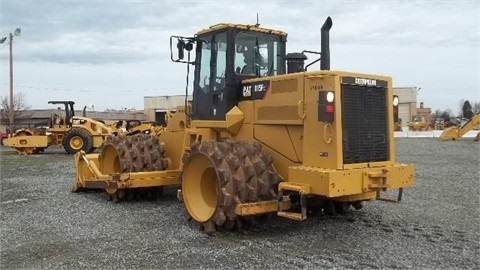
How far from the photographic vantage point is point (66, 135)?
22609 millimetres

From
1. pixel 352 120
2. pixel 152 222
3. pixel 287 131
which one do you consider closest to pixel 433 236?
pixel 352 120

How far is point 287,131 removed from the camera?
699 centimetres

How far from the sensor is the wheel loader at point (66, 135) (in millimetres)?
22500

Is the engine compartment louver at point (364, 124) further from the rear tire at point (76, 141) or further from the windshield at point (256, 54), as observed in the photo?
the rear tire at point (76, 141)

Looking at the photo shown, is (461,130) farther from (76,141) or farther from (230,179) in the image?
(230,179)

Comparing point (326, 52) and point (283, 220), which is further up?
point (326, 52)

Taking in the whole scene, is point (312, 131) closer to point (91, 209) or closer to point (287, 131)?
point (287, 131)

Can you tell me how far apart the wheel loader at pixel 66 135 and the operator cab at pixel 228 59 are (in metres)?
14.6

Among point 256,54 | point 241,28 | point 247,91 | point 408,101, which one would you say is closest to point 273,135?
point 247,91

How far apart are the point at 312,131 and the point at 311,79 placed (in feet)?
2.20

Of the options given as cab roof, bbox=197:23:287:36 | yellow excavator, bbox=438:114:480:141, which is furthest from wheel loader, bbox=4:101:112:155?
yellow excavator, bbox=438:114:480:141

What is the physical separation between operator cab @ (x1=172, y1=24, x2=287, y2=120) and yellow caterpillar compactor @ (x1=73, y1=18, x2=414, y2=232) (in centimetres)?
2

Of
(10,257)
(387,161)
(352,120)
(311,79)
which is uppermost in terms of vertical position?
(311,79)

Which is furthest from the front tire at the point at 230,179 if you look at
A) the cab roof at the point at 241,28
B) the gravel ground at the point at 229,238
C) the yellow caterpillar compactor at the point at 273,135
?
the cab roof at the point at 241,28
